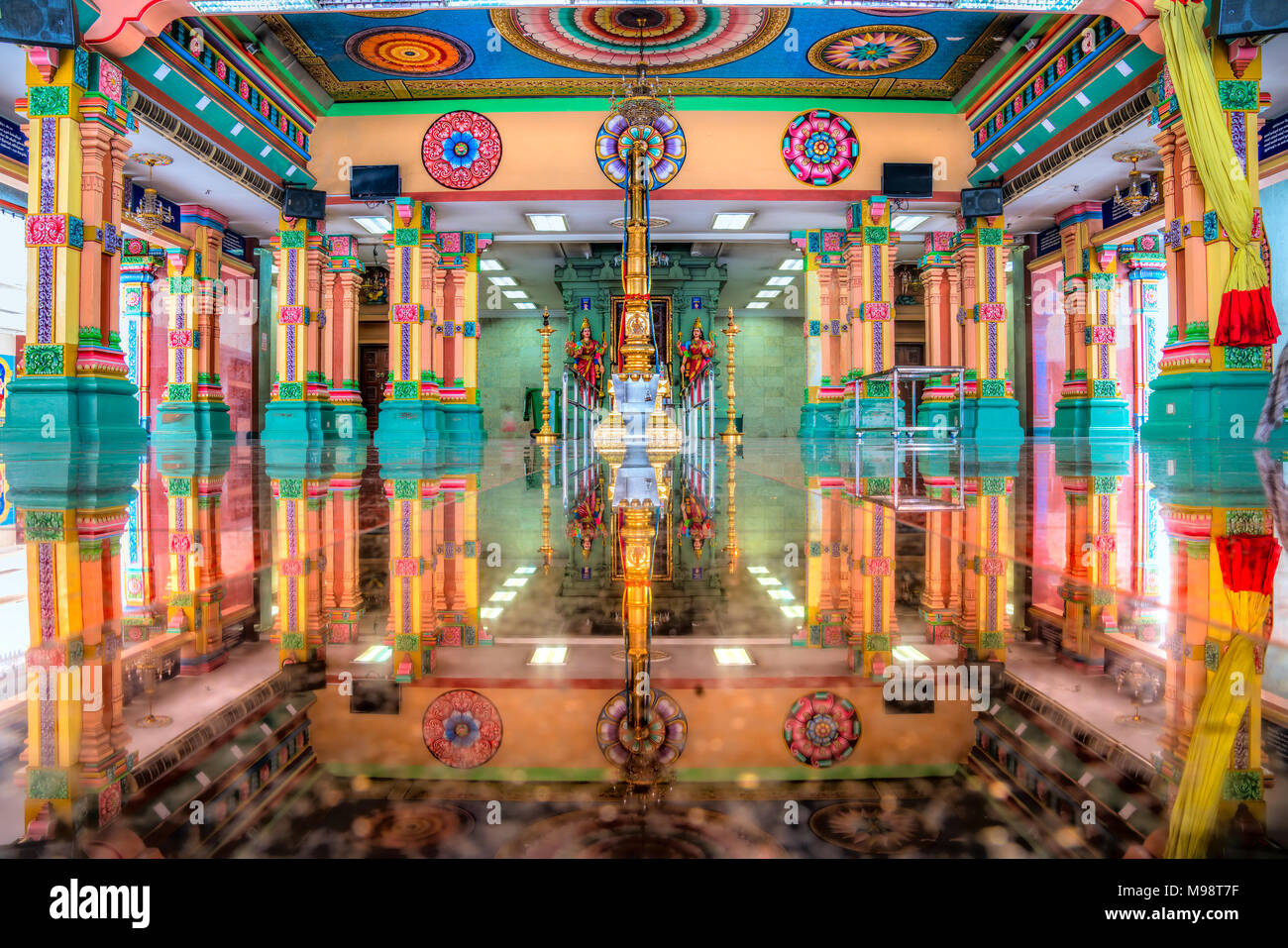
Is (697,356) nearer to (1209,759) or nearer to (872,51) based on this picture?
(872,51)

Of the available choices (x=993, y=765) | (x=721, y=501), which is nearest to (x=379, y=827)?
(x=993, y=765)

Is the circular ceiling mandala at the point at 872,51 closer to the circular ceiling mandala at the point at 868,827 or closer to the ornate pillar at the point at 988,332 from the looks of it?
the ornate pillar at the point at 988,332

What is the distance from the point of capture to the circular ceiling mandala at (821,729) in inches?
25.2

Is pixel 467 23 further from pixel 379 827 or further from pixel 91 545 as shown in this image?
pixel 379 827

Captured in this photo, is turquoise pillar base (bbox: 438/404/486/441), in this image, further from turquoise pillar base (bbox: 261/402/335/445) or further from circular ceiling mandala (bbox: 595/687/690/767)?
circular ceiling mandala (bbox: 595/687/690/767)

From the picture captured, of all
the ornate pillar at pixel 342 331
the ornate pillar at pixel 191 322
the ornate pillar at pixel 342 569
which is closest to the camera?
the ornate pillar at pixel 342 569

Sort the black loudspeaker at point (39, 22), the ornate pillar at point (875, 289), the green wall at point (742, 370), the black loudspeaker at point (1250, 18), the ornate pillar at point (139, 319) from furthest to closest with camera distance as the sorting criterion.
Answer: the green wall at point (742, 370) → the ornate pillar at point (139, 319) → the ornate pillar at point (875, 289) → the black loudspeaker at point (39, 22) → the black loudspeaker at point (1250, 18)

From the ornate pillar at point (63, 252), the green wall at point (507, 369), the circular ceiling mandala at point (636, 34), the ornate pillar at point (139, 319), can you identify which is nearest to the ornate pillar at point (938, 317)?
the circular ceiling mandala at point (636, 34)

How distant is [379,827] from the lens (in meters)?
0.49

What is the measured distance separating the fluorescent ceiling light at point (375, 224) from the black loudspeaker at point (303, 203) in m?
1.36

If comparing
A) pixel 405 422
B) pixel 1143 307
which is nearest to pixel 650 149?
pixel 405 422

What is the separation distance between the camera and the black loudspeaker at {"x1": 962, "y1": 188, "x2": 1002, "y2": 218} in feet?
38.0

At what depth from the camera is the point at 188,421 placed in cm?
1238
